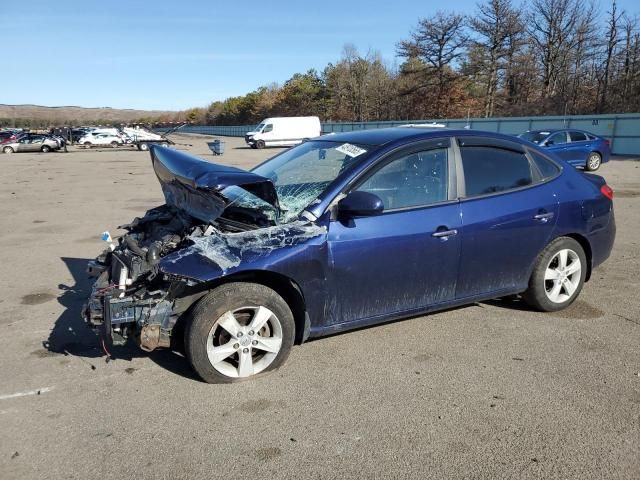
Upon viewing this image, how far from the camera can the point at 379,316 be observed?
388 cm

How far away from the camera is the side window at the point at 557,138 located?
721 inches

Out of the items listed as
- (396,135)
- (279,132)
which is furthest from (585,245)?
(279,132)

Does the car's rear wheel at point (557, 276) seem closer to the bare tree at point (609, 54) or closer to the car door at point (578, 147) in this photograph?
the car door at point (578, 147)

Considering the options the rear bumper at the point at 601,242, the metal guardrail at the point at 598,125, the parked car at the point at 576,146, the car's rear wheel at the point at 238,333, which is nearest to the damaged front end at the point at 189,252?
the car's rear wheel at the point at 238,333

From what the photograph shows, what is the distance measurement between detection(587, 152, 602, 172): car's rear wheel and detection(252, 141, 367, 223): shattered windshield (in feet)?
57.0

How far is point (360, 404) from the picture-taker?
325 cm

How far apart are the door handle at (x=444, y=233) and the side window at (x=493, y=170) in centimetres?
37

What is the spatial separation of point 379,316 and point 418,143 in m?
1.38

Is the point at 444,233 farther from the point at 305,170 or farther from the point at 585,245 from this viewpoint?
the point at 585,245

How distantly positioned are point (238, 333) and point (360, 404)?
908 mm

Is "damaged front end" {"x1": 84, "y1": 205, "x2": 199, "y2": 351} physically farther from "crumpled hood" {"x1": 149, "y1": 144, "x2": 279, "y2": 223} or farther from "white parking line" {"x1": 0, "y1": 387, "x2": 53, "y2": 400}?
"white parking line" {"x1": 0, "y1": 387, "x2": 53, "y2": 400}

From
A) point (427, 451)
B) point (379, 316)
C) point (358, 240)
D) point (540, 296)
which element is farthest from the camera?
point (540, 296)

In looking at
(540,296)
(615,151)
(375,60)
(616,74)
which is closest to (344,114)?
(375,60)

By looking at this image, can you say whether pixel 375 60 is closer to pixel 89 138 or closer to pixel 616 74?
pixel 616 74
